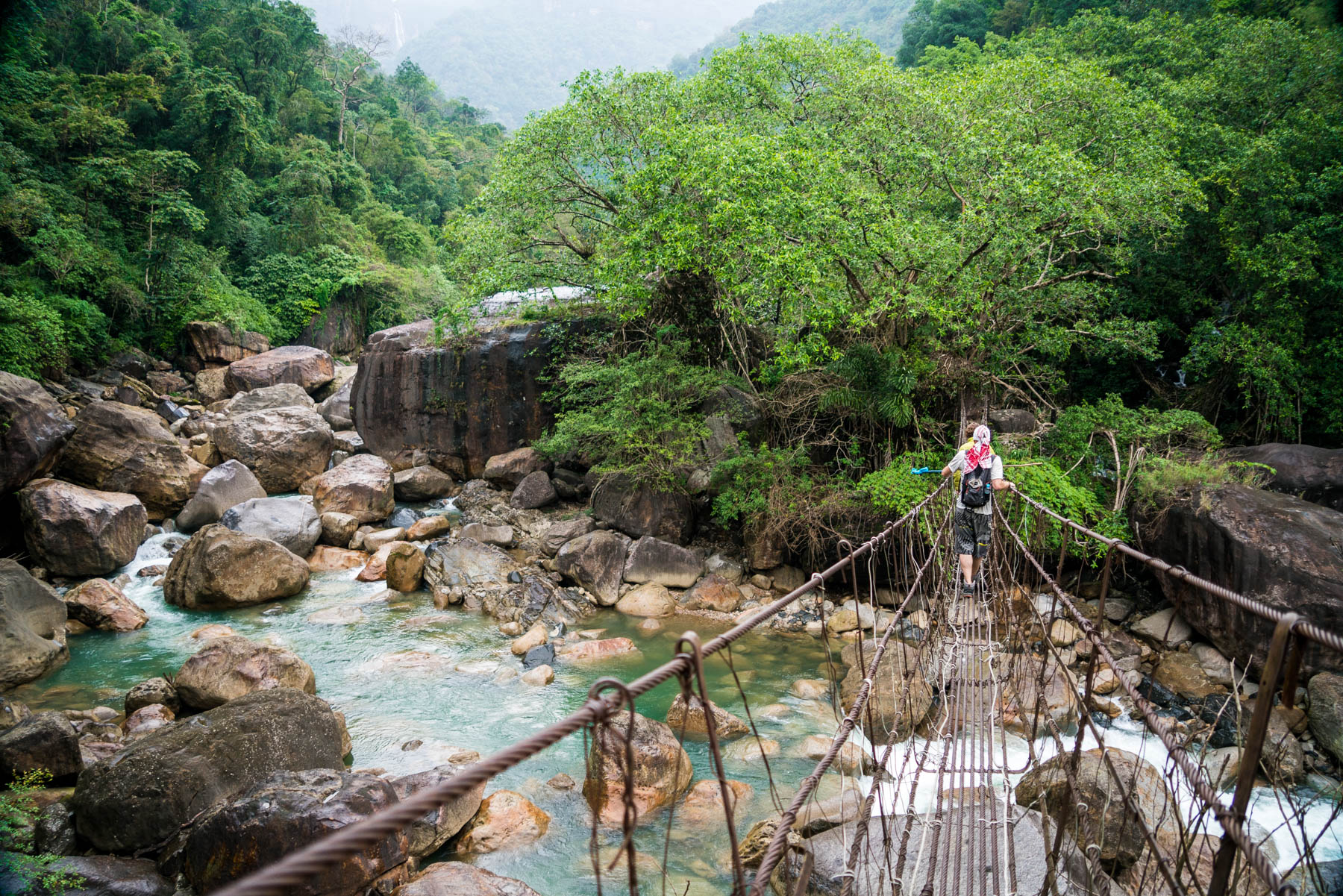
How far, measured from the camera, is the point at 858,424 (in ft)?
28.3

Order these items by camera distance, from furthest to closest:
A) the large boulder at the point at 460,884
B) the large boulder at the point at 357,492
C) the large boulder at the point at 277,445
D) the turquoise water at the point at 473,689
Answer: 1. the large boulder at the point at 277,445
2. the large boulder at the point at 357,492
3. the turquoise water at the point at 473,689
4. the large boulder at the point at 460,884

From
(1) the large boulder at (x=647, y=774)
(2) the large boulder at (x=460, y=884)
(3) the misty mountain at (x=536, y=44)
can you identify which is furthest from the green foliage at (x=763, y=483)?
(3) the misty mountain at (x=536, y=44)

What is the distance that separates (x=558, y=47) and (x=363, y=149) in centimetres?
9517

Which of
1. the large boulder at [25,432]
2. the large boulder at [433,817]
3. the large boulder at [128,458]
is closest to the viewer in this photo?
the large boulder at [433,817]

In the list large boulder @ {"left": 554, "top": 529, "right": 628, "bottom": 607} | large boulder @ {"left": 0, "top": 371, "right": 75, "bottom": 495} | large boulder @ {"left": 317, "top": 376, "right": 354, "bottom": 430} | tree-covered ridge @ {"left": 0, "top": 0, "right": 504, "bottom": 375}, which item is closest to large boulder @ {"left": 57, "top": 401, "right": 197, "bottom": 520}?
large boulder @ {"left": 0, "top": 371, "right": 75, "bottom": 495}

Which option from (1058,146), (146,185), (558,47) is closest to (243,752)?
(1058,146)

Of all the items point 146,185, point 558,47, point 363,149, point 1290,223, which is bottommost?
point 1290,223

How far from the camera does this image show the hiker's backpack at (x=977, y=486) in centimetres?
479

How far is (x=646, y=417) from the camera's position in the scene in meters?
9.02

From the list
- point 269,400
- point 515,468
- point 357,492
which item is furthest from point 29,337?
point 515,468

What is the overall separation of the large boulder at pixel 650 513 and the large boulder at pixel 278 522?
3634 mm

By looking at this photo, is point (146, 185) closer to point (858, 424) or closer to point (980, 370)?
point (858, 424)

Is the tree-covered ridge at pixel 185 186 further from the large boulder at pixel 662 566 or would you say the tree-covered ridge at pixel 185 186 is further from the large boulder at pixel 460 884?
the large boulder at pixel 460 884

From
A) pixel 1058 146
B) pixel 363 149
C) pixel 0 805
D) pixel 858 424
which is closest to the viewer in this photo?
pixel 0 805
